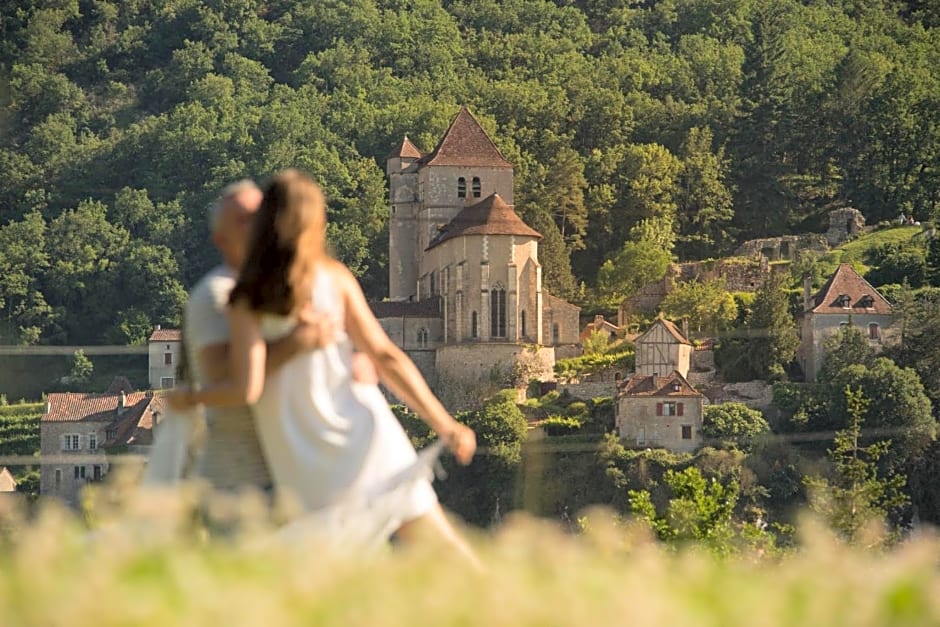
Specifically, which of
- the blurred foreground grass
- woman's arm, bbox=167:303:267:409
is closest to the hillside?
woman's arm, bbox=167:303:267:409

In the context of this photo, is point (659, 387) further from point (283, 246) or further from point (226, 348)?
point (283, 246)

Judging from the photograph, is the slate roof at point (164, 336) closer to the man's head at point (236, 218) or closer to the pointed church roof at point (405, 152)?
the pointed church roof at point (405, 152)

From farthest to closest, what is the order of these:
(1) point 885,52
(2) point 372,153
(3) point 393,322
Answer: (1) point 885,52 → (2) point 372,153 → (3) point 393,322

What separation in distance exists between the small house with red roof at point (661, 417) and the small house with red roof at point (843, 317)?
5179mm

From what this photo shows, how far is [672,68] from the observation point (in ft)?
366

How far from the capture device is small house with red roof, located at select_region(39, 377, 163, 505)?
78375mm

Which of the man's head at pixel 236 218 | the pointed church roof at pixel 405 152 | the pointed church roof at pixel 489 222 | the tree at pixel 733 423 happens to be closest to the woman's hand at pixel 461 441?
the man's head at pixel 236 218

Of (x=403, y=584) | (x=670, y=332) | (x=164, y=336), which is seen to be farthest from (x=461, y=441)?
(x=164, y=336)

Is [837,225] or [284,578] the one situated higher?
[837,225]

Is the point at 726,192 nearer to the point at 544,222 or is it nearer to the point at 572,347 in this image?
the point at 544,222

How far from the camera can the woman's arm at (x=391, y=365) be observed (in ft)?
28.3

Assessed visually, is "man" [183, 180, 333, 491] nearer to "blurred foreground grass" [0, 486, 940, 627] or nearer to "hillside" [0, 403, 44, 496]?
"blurred foreground grass" [0, 486, 940, 627]

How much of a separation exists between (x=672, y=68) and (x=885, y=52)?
31.6ft

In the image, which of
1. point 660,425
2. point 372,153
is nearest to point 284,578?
point 660,425
